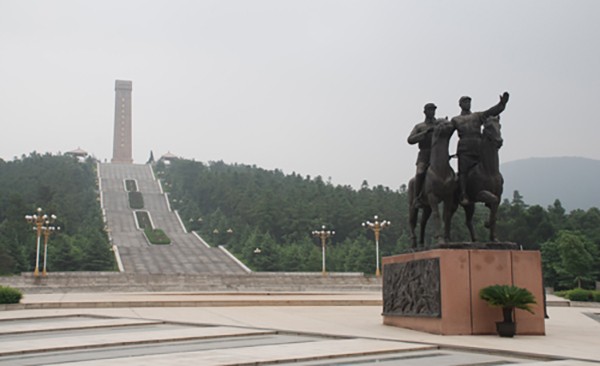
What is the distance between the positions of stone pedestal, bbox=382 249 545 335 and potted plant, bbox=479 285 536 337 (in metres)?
0.33

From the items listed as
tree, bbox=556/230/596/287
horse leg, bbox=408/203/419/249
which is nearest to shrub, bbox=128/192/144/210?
tree, bbox=556/230/596/287

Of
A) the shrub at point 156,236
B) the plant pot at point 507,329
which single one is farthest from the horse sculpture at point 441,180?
the shrub at point 156,236

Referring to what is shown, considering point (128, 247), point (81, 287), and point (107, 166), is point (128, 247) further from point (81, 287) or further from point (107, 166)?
point (107, 166)

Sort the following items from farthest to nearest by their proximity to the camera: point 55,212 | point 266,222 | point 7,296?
point 266,222, point 55,212, point 7,296

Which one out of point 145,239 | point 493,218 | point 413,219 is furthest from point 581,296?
point 145,239

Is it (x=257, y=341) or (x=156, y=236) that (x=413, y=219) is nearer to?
(x=257, y=341)

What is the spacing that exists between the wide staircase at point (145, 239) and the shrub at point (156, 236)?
1.67 feet

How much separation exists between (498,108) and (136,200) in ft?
228

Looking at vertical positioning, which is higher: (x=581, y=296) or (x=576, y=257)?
(x=576, y=257)

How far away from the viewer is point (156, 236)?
59.6m

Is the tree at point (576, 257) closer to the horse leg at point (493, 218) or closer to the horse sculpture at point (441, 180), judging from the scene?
the horse leg at point (493, 218)

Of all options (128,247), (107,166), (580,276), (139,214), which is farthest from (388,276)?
(107,166)

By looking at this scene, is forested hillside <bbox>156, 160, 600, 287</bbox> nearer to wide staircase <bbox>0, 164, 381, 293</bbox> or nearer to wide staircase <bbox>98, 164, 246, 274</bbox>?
wide staircase <bbox>98, 164, 246, 274</bbox>

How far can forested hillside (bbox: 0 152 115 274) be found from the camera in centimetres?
4175
